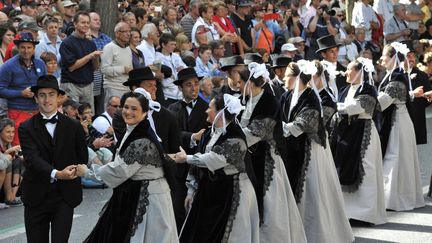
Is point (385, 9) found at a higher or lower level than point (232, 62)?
higher

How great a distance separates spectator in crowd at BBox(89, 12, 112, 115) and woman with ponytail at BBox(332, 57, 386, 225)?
4.29 meters

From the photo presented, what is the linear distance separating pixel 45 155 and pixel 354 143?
4686 millimetres

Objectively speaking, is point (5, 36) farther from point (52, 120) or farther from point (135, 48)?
Result: point (52, 120)

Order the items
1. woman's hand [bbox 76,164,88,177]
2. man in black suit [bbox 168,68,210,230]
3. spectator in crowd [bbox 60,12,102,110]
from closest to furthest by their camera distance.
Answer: woman's hand [bbox 76,164,88,177] → man in black suit [bbox 168,68,210,230] → spectator in crowd [bbox 60,12,102,110]

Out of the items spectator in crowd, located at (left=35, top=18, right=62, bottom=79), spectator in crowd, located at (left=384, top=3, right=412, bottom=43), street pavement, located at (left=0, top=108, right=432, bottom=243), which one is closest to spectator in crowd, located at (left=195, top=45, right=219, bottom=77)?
spectator in crowd, located at (left=35, top=18, right=62, bottom=79)

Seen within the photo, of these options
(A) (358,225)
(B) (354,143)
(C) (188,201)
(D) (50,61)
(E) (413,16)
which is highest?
(E) (413,16)

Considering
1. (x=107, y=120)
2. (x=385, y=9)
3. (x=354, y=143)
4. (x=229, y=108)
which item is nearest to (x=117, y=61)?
(x=107, y=120)

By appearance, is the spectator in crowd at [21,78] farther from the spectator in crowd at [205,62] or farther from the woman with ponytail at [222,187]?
the woman with ponytail at [222,187]

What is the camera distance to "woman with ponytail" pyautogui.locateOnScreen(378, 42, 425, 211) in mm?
12547

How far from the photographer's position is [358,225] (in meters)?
11.8

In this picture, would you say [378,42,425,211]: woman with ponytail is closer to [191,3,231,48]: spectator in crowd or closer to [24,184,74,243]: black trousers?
[191,3,231,48]: spectator in crowd

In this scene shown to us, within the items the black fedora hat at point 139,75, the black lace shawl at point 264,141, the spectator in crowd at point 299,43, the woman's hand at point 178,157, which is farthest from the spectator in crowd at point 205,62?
the woman's hand at point 178,157

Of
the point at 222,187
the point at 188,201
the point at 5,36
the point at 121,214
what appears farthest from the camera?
the point at 5,36

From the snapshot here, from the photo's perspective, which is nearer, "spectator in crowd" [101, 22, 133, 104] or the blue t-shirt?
the blue t-shirt
